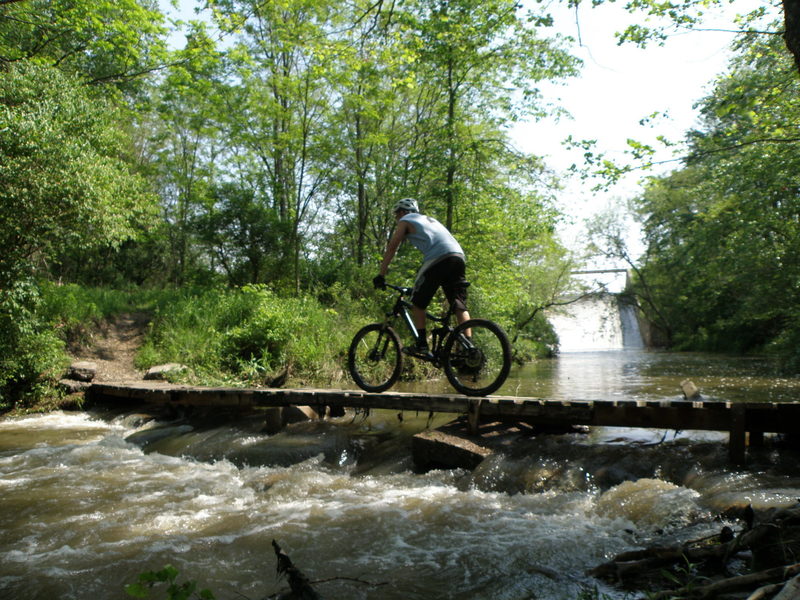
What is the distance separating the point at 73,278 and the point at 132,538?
20.3m

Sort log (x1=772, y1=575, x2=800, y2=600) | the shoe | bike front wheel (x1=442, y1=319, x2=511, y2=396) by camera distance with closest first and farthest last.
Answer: log (x1=772, y1=575, x2=800, y2=600), bike front wheel (x1=442, y1=319, x2=511, y2=396), the shoe

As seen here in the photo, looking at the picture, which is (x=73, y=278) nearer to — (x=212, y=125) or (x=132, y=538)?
(x=212, y=125)

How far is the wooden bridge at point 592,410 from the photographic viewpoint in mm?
4973

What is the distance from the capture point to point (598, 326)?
123 feet

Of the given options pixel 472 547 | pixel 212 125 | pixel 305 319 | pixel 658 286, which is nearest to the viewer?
pixel 472 547

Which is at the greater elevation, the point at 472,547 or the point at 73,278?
the point at 73,278

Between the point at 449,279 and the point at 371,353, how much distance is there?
1568 mm

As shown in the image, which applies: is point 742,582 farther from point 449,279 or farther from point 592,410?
point 449,279

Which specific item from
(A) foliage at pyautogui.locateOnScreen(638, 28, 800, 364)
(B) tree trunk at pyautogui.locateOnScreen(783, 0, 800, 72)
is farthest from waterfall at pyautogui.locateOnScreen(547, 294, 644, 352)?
(B) tree trunk at pyautogui.locateOnScreen(783, 0, 800, 72)

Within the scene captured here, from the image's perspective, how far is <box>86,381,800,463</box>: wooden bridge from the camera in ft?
16.3

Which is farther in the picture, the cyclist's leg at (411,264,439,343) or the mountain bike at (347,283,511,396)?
the cyclist's leg at (411,264,439,343)

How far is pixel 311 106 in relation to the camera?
18547 millimetres

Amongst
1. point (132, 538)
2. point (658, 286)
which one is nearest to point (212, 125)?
point (132, 538)

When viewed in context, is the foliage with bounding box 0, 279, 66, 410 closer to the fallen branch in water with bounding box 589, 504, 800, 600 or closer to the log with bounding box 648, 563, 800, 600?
the fallen branch in water with bounding box 589, 504, 800, 600
